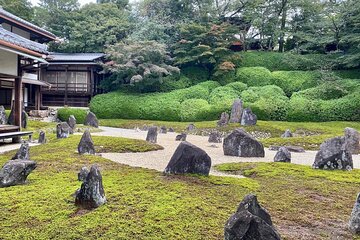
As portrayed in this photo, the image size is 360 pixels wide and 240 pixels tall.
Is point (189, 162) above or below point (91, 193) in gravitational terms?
above

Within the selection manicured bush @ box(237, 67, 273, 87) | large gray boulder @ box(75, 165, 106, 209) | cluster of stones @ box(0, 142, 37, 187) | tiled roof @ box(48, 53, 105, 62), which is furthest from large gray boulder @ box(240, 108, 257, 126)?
tiled roof @ box(48, 53, 105, 62)

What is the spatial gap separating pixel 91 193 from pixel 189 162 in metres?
2.56

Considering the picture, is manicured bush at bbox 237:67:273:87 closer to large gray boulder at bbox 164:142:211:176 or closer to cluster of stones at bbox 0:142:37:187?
large gray boulder at bbox 164:142:211:176

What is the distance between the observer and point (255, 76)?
1146 inches

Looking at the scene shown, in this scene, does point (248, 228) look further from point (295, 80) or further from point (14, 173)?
point (295, 80)

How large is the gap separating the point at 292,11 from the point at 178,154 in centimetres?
3061

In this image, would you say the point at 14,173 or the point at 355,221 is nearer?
the point at 355,221

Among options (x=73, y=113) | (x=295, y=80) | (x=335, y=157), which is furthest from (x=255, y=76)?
(x=335, y=157)

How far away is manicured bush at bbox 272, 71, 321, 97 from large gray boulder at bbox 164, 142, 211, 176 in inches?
900

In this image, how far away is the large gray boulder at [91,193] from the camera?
4.36 meters

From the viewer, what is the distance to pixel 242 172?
7770 millimetres

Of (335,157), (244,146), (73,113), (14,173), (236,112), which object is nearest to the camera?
(14,173)

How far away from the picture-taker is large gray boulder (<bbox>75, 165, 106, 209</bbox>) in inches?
171

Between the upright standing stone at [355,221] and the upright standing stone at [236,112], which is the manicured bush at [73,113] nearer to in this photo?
the upright standing stone at [236,112]
